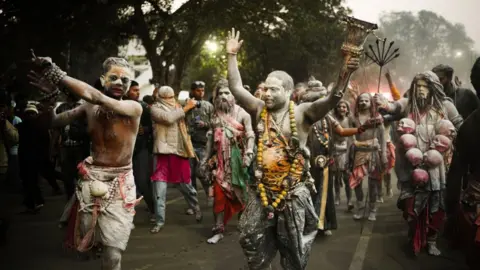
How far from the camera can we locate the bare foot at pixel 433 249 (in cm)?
627

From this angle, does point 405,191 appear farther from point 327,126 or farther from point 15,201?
point 15,201

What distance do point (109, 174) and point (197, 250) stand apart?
8.22ft

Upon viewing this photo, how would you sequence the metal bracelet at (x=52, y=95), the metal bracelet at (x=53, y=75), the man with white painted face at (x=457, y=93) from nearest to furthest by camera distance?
the metal bracelet at (x=53, y=75), the metal bracelet at (x=52, y=95), the man with white painted face at (x=457, y=93)

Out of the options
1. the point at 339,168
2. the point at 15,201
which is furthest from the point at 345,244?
the point at 15,201

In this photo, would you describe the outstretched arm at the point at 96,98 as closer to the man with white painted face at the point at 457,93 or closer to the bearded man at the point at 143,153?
the bearded man at the point at 143,153

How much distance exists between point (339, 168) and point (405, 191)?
2721 millimetres

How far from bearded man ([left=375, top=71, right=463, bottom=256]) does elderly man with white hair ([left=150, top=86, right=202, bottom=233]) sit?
324 cm

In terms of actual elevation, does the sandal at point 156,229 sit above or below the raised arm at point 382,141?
below

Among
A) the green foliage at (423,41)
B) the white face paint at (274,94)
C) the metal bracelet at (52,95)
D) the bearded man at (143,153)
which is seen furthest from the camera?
the green foliage at (423,41)

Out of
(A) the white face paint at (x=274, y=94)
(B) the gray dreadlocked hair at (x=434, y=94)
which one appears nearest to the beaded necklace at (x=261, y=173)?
(A) the white face paint at (x=274, y=94)

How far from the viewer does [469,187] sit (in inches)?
156

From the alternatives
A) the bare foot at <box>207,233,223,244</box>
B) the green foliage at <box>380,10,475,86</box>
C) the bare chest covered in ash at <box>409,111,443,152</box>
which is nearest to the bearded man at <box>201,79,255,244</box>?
the bare foot at <box>207,233,223,244</box>

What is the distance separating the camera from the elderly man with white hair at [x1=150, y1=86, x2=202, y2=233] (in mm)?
7293

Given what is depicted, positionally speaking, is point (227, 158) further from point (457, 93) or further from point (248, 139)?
point (457, 93)
